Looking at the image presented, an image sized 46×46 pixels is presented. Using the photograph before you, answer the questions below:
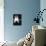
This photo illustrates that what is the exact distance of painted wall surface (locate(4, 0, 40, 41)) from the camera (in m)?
5.30

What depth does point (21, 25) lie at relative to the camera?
541cm

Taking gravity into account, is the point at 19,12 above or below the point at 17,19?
above

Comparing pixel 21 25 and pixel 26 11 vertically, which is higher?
pixel 26 11

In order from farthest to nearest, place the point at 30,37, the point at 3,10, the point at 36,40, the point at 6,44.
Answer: the point at 3,10
the point at 6,44
the point at 30,37
the point at 36,40

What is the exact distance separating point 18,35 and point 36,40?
287cm

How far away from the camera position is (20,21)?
17.7 feet

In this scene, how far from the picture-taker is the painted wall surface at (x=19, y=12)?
17.4 ft

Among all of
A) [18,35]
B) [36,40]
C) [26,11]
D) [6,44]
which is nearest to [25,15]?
[26,11]

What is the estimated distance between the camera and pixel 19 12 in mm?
5359

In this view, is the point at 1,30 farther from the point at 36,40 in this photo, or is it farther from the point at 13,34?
the point at 36,40

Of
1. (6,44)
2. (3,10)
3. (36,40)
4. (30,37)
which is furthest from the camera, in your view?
(3,10)

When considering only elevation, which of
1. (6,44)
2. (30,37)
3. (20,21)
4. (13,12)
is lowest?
(6,44)

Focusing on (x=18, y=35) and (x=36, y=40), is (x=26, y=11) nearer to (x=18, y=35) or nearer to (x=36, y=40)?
(x=18, y=35)

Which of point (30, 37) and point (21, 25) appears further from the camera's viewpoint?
point (21, 25)
